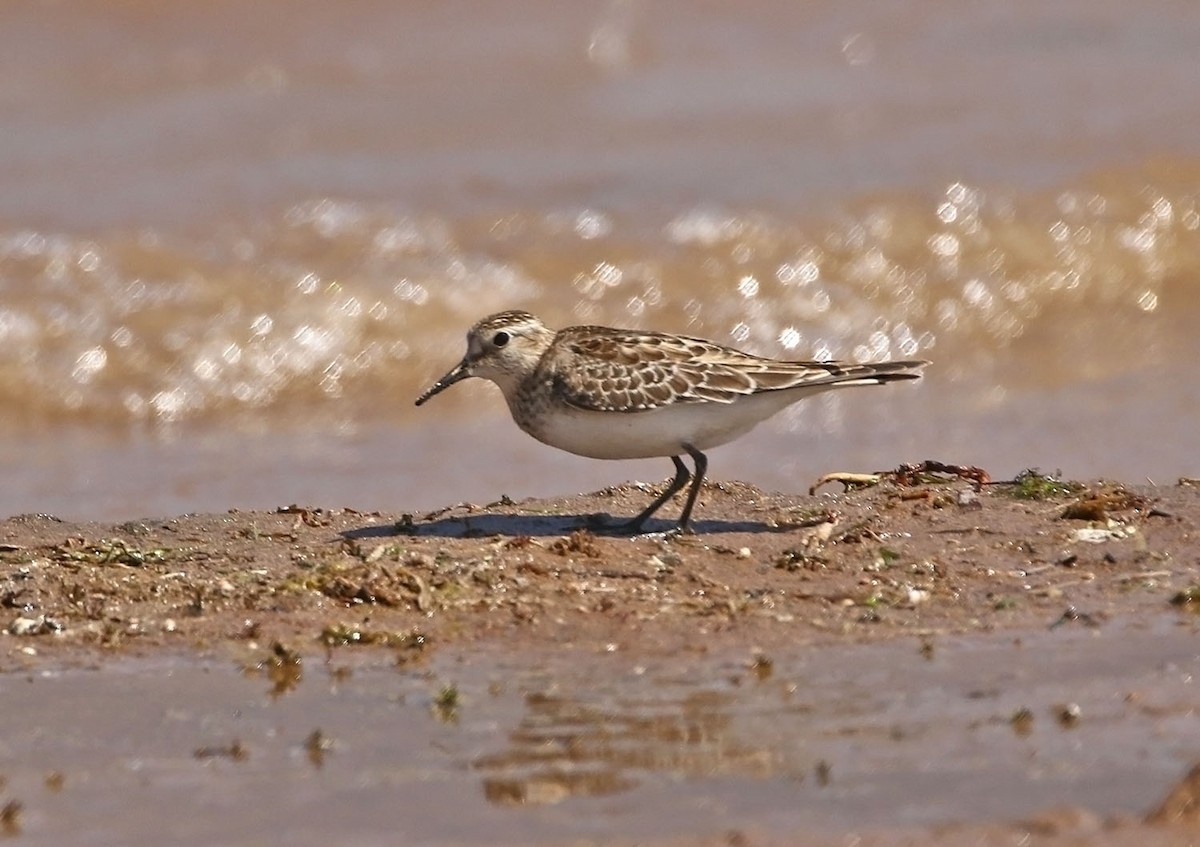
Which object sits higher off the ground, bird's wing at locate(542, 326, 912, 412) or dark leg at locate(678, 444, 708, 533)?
bird's wing at locate(542, 326, 912, 412)

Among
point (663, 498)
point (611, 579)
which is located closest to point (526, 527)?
point (663, 498)

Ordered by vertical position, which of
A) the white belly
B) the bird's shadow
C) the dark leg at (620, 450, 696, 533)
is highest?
the white belly

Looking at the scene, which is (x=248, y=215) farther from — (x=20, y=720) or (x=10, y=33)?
(x=20, y=720)

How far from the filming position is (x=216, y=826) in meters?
5.61

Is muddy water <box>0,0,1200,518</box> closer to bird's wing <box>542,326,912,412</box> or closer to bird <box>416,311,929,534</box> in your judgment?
bird <box>416,311,929,534</box>

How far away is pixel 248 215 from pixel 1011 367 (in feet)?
23.7

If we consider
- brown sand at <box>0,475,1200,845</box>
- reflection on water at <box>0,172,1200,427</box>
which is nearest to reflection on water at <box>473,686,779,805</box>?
brown sand at <box>0,475,1200,845</box>

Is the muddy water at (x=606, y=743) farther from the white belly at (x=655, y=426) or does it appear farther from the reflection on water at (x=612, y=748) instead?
the white belly at (x=655, y=426)

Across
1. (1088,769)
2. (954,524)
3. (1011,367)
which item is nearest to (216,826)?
(1088,769)

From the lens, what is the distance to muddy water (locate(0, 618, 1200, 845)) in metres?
5.58

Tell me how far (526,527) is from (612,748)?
3.11 meters

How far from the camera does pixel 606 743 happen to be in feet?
20.4

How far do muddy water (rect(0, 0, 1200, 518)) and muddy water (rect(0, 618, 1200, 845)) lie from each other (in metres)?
6.47

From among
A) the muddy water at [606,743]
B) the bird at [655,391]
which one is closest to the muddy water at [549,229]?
the bird at [655,391]
